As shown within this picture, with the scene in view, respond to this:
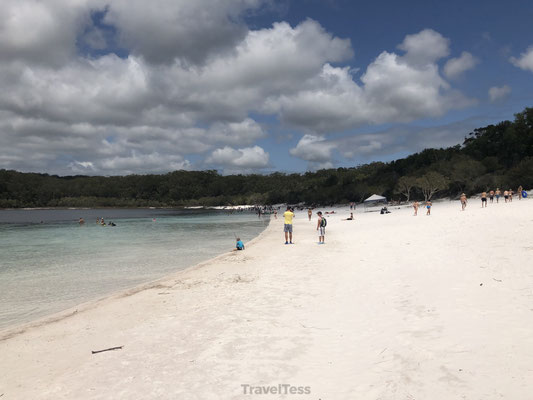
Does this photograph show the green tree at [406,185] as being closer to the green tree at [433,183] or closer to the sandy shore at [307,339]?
the green tree at [433,183]

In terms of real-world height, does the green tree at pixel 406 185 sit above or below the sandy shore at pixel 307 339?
above

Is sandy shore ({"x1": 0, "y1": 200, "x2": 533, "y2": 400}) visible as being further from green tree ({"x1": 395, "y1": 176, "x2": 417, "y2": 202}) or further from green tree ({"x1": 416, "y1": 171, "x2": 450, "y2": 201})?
green tree ({"x1": 395, "y1": 176, "x2": 417, "y2": 202})

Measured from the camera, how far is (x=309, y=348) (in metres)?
4.89

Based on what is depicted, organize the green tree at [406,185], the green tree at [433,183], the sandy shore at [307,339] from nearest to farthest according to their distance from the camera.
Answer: the sandy shore at [307,339], the green tree at [433,183], the green tree at [406,185]

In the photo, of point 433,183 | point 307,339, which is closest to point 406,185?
point 433,183

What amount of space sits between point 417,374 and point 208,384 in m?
2.58

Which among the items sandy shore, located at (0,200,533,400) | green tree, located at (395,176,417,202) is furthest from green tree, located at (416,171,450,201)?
sandy shore, located at (0,200,533,400)

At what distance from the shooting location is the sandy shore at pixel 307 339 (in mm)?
3873

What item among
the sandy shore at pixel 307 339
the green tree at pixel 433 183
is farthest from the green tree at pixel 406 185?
the sandy shore at pixel 307 339

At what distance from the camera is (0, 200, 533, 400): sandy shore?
152 inches

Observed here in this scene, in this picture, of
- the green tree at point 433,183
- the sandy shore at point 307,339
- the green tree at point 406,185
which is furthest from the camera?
the green tree at point 406,185

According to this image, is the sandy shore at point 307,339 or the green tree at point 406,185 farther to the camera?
the green tree at point 406,185

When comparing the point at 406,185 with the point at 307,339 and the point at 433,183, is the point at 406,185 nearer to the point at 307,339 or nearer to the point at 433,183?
the point at 433,183

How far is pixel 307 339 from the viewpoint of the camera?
206 inches
